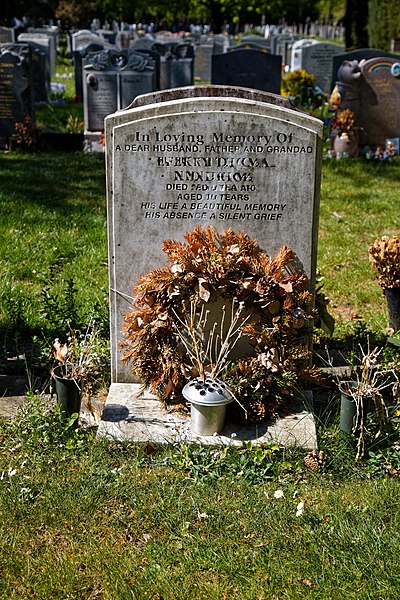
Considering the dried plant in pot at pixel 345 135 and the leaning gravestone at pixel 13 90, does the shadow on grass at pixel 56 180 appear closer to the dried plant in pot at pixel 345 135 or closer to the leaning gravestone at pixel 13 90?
the leaning gravestone at pixel 13 90

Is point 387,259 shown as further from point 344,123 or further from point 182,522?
point 344,123

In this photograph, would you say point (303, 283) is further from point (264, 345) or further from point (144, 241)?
point (144, 241)

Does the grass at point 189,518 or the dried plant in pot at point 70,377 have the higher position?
the dried plant in pot at point 70,377

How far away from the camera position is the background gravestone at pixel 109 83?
13.2 meters

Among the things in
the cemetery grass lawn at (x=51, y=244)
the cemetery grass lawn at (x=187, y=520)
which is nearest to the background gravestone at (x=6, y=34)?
the cemetery grass lawn at (x=51, y=244)

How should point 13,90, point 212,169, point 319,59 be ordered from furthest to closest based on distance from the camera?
point 319,59
point 13,90
point 212,169

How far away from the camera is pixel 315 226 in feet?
14.8

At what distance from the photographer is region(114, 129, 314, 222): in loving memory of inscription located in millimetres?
4363

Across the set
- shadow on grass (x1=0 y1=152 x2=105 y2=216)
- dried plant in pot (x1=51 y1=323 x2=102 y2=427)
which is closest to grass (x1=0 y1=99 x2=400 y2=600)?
dried plant in pot (x1=51 y1=323 x2=102 y2=427)

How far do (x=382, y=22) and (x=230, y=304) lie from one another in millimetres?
22723

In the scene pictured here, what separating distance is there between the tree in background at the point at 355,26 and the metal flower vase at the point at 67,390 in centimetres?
2124

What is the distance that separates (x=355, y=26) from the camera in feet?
78.8

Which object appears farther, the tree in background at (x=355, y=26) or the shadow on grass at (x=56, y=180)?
the tree in background at (x=355, y=26)

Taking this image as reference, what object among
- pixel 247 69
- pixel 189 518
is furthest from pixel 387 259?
pixel 247 69
